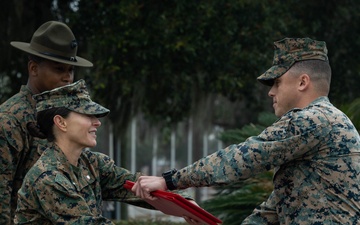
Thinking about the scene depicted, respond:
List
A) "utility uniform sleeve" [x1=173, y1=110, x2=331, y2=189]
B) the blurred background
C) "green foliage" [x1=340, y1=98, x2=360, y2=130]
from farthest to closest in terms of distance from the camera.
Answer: the blurred background < "green foliage" [x1=340, y1=98, x2=360, y2=130] < "utility uniform sleeve" [x1=173, y1=110, x2=331, y2=189]

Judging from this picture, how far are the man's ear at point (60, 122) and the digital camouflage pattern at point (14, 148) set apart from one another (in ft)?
2.36

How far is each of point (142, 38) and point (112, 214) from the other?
4424mm

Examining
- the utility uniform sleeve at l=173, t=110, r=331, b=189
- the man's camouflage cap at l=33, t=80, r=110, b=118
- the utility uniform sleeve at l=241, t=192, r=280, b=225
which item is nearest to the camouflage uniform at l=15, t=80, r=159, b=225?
the man's camouflage cap at l=33, t=80, r=110, b=118

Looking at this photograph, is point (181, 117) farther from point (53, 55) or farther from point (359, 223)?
point (359, 223)

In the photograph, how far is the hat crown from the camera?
6.39m

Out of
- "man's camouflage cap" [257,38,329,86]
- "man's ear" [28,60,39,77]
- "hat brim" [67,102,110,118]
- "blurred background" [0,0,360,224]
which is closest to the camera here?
"man's camouflage cap" [257,38,329,86]

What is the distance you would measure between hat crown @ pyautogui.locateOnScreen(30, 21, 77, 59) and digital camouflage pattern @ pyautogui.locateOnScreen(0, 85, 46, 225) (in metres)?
0.41

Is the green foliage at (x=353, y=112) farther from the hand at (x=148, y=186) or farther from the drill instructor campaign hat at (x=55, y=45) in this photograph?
the hand at (x=148, y=186)

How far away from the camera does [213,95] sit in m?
15.3

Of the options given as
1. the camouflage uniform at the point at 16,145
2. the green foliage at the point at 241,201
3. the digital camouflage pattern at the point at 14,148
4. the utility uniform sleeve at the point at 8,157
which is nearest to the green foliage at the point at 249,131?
the green foliage at the point at 241,201

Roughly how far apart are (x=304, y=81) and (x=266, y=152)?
460mm

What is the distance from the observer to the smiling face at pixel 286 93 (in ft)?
16.7

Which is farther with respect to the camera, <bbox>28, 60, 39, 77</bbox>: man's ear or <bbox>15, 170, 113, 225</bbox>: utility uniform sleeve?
<bbox>28, 60, 39, 77</bbox>: man's ear

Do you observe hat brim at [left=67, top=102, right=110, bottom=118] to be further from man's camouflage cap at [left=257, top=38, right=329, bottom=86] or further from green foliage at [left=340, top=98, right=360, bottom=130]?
green foliage at [left=340, top=98, right=360, bottom=130]
